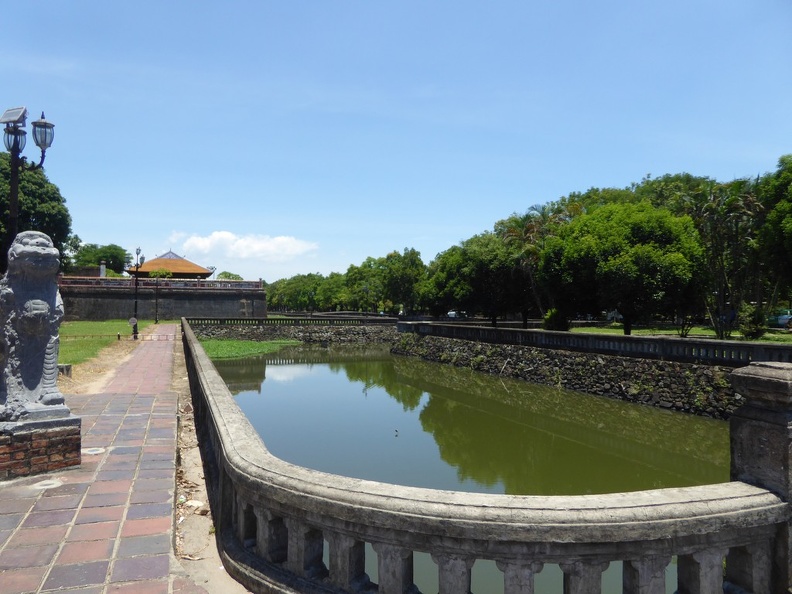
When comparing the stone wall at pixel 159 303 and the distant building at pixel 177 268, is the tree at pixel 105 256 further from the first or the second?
the stone wall at pixel 159 303

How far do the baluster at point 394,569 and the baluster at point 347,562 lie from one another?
0.46 ft

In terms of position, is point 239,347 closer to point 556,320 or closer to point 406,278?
point 556,320

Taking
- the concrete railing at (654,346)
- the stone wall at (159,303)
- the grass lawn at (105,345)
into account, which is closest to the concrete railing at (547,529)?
the concrete railing at (654,346)

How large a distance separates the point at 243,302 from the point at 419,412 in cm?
3176

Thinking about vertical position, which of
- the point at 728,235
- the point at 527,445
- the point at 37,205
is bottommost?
the point at 527,445

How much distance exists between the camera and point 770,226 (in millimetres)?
18391


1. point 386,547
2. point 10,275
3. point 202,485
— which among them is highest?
point 10,275

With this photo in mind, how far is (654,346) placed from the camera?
14.4 metres

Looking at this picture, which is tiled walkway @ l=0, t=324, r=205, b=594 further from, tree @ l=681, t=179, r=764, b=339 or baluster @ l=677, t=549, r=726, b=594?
tree @ l=681, t=179, r=764, b=339

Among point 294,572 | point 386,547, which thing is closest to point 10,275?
point 294,572

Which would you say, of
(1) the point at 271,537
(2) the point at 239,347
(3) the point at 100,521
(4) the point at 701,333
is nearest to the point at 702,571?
(1) the point at 271,537

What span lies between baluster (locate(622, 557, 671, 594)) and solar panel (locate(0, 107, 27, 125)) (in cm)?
824

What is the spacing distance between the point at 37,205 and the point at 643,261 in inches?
1314

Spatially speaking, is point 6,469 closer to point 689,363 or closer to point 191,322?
point 689,363
